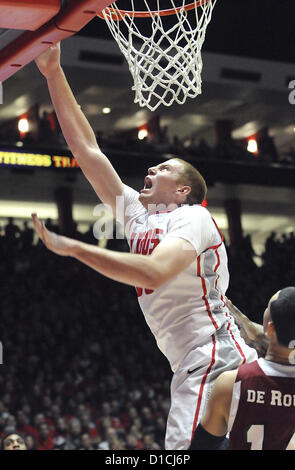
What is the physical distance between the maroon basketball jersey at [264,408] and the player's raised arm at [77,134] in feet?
3.51

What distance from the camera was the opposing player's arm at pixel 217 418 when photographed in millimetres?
2268

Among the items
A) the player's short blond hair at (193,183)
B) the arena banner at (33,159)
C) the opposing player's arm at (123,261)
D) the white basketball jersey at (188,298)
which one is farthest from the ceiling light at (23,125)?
the opposing player's arm at (123,261)

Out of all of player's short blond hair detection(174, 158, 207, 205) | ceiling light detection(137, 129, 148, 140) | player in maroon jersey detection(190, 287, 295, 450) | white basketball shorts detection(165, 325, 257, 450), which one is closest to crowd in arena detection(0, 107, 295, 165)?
ceiling light detection(137, 129, 148, 140)

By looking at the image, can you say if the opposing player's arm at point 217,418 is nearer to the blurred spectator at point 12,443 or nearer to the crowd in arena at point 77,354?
the blurred spectator at point 12,443

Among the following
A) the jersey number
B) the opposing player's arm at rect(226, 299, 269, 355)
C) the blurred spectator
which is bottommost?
the blurred spectator

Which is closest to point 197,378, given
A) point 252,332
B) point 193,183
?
point 252,332

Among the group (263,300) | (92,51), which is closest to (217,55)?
(92,51)

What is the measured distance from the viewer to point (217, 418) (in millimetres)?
2295

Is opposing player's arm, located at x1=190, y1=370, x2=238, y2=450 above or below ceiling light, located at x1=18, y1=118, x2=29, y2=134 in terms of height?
below

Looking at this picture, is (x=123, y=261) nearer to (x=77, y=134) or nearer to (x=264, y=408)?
(x=264, y=408)

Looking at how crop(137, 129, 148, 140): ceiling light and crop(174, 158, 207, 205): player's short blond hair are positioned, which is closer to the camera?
crop(174, 158, 207, 205): player's short blond hair

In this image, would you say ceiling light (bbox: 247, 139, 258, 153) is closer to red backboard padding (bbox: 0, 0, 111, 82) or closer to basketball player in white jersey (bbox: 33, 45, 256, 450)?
basketball player in white jersey (bbox: 33, 45, 256, 450)

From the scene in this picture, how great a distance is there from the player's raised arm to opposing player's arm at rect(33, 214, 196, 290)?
0.77 metres

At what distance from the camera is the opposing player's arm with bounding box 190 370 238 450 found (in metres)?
2.27
